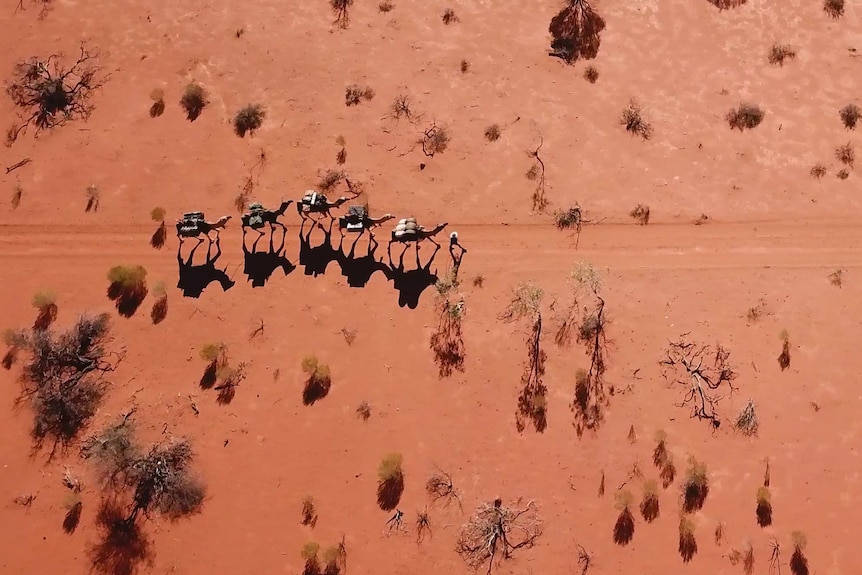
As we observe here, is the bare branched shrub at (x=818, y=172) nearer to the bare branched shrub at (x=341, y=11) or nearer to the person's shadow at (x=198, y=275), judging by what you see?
the bare branched shrub at (x=341, y=11)

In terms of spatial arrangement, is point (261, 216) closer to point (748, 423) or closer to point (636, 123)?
point (636, 123)

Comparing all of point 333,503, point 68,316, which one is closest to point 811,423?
point 333,503

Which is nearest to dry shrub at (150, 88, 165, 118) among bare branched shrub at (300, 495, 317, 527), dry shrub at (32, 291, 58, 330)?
dry shrub at (32, 291, 58, 330)

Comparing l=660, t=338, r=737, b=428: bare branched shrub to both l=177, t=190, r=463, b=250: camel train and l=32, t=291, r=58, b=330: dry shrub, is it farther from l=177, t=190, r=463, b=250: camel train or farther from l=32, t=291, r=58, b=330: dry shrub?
l=32, t=291, r=58, b=330: dry shrub

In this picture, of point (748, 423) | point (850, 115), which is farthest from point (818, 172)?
point (748, 423)

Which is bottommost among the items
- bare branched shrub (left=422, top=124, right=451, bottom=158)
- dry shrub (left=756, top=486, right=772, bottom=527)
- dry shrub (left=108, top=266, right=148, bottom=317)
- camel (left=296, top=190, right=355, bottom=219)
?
dry shrub (left=756, top=486, right=772, bottom=527)

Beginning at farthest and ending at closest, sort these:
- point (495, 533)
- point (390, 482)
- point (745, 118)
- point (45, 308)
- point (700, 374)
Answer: point (745, 118) → point (45, 308) → point (700, 374) → point (390, 482) → point (495, 533)

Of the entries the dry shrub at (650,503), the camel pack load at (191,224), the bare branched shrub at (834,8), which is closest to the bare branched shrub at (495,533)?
the dry shrub at (650,503)

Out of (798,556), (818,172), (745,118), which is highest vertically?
(745,118)
